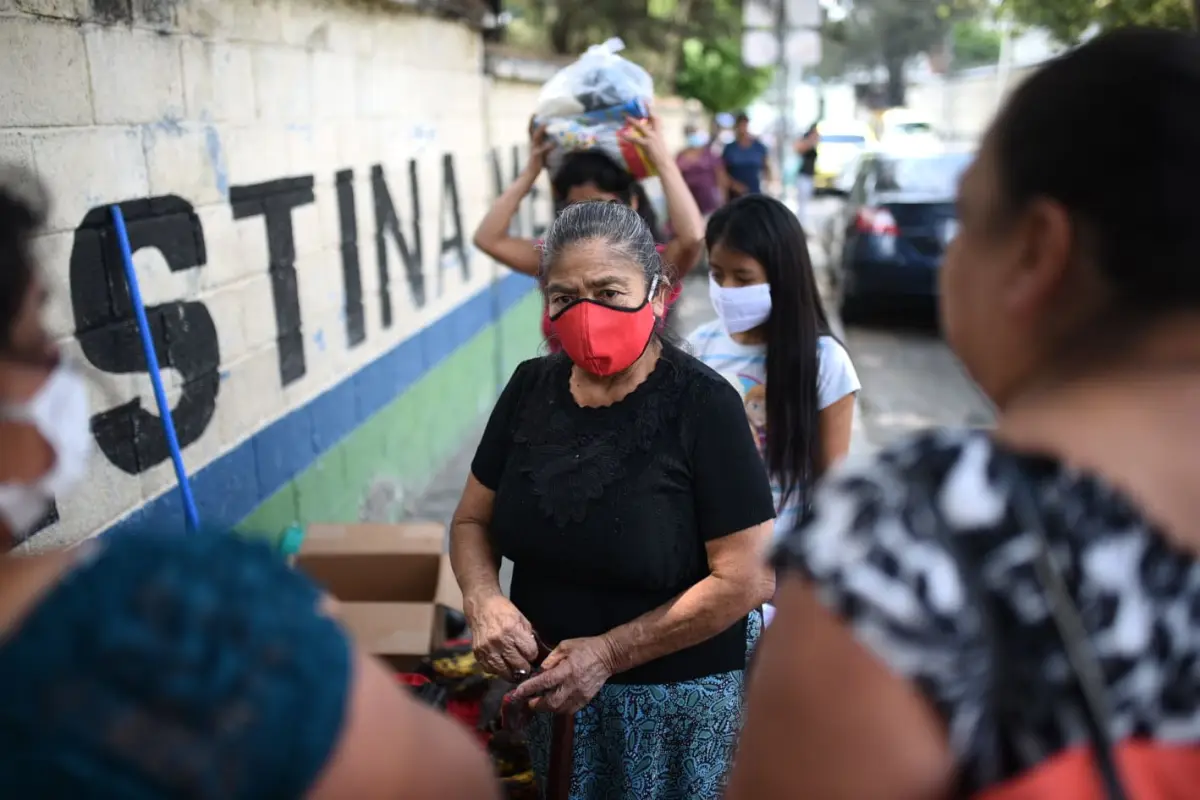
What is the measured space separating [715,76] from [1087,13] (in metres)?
11.2

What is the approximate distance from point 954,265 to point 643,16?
20613 millimetres

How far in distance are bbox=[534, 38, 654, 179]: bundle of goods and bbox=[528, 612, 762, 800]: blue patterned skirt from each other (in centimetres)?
218

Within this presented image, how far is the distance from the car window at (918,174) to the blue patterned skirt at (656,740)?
835 cm

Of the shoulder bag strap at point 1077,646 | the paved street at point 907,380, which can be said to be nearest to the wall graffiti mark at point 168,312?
the shoulder bag strap at point 1077,646

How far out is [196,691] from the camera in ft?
2.46

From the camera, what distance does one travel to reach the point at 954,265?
1007 mm

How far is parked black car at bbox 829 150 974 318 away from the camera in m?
9.39

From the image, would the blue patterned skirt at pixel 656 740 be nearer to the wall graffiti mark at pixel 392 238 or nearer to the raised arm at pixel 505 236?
the raised arm at pixel 505 236

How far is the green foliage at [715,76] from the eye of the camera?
22781 millimetres

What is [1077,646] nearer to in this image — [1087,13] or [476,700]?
[476,700]

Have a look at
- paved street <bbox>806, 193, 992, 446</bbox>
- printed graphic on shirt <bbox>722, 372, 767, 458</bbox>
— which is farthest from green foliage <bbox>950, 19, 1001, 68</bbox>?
printed graphic on shirt <bbox>722, 372, 767, 458</bbox>

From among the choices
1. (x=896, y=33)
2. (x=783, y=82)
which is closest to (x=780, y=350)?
(x=783, y=82)

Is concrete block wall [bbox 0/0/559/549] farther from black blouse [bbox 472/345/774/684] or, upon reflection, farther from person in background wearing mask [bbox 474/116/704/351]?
black blouse [bbox 472/345/774/684]

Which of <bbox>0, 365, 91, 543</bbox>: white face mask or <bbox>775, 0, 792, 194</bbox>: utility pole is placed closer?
<bbox>0, 365, 91, 543</bbox>: white face mask
